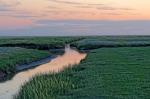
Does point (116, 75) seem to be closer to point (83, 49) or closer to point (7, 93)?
point (7, 93)

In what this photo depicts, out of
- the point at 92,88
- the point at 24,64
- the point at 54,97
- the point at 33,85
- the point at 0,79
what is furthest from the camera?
the point at 24,64

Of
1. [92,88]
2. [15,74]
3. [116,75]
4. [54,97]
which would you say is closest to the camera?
[54,97]

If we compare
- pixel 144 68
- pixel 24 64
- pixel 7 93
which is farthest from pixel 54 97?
pixel 24 64

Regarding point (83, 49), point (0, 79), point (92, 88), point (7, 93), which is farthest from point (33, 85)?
point (83, 49)

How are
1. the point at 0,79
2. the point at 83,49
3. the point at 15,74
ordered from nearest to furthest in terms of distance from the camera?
the point at 0,79 < the point at 15,74 < the point at 83,49

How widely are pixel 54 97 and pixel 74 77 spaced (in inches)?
266

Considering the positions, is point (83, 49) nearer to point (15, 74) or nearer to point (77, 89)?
point (15, 74)

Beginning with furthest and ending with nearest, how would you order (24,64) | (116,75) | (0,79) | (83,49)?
1. (83,49)
2. (24,64)
3. (0,79)
4. (116,75)

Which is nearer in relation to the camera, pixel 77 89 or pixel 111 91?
pixel 111 91

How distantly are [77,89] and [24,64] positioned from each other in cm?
2242

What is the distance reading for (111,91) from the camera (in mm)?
19547

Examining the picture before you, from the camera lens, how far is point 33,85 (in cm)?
2230

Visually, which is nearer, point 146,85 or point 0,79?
point 146,85

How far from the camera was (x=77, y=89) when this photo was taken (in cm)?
2081
